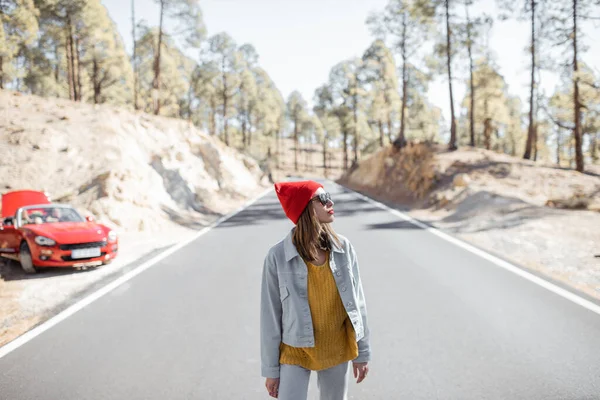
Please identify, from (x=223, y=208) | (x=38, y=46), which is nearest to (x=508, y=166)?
(x=223, y=208)

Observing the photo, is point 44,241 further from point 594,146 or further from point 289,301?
point 594,146

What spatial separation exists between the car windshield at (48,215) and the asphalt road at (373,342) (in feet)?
10.1

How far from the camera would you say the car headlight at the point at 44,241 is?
8.38 metres

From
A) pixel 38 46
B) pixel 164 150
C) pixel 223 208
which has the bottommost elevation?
pixel 223 208

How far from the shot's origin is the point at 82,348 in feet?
15.6

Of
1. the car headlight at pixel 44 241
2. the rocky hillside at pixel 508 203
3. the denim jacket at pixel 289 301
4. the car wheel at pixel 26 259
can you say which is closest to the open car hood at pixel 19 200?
the car wheel at pixel 26 259

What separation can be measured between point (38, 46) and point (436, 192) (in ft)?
139

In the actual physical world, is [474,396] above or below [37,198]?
below

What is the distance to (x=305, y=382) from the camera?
2484 mm

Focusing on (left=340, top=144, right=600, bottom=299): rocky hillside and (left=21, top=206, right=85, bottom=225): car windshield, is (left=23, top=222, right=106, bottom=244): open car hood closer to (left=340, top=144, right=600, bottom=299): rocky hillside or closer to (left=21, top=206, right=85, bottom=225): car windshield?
(left=21, top=206, right=85, bottom=225): car windshield

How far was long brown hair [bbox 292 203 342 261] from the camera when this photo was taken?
248 cm

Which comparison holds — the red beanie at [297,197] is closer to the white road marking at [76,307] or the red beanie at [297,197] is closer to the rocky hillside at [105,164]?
the white road marking at [76,307]

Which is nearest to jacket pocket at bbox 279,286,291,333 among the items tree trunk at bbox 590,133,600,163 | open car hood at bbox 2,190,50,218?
open car hood at bbox 2,190,50,218

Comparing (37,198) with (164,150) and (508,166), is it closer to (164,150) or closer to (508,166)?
(164,150)
